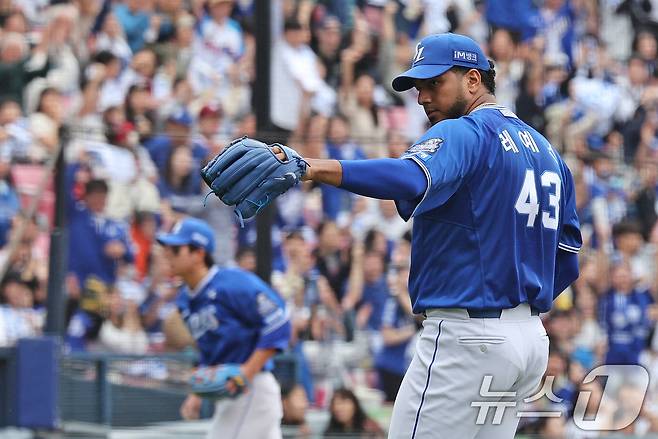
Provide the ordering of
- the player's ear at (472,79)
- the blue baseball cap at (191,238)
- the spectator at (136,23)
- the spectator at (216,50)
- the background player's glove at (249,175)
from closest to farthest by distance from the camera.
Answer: the background player's glove at (249,175)
the player's ear at (472,79)
the blue baseball cap at (191,238)
the spectator at (216,50)
the spectator at (136,23)

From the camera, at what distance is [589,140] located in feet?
44.9

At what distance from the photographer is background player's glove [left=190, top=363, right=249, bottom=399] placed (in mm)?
7254

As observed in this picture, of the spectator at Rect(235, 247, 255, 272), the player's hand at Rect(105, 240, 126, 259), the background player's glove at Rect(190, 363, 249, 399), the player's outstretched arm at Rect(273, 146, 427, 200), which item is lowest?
the background player's glove at Rect(190, 363, 249, 399)

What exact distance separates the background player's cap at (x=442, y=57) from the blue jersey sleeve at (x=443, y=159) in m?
0.25

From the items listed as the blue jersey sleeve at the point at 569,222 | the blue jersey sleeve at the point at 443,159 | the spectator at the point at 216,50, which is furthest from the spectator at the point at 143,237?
the blue jersey sleeve at the point at 443,159

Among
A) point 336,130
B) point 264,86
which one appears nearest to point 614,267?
point 336,130

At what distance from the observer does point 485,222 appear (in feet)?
15.8

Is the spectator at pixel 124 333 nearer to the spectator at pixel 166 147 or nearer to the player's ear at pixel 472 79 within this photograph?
the spectator at pixel 166 147

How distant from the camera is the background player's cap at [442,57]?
16.1ft

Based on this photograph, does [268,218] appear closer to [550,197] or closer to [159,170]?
[159,170]

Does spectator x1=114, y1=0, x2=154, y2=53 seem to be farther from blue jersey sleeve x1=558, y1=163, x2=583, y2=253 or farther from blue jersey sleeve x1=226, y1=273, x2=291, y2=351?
blue jersey sleeve x1=558, y1=163, x2=583, y2=253

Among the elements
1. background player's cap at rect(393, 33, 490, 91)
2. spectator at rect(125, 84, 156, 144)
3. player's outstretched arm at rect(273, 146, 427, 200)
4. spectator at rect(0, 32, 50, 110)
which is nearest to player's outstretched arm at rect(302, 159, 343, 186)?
player's outstretched arm at rect(273, 146, 427, 200)

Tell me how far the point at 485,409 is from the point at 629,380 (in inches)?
215

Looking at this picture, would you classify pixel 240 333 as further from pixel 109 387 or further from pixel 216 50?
pixel 216 50
